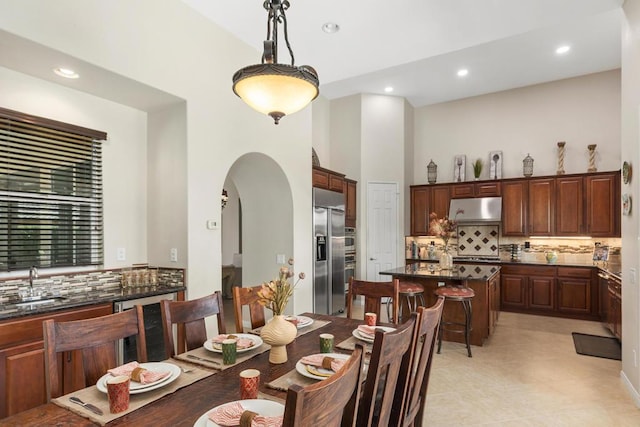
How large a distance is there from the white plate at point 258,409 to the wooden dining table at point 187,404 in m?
0.06

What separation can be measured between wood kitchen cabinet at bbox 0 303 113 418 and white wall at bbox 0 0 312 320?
1.21 m

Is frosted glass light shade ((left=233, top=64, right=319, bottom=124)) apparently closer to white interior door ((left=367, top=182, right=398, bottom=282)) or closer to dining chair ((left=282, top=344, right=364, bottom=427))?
dining chair ((left=282, top=344, right=364, bottom=427))

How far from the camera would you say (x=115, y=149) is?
135 inches

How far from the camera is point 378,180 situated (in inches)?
273

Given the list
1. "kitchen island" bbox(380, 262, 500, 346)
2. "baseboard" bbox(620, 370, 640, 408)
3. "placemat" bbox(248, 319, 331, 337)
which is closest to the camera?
"placemat" bbox(248, 319, 331, 337)

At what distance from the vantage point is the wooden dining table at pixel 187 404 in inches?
47.9

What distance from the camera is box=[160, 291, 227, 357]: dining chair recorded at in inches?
78.7

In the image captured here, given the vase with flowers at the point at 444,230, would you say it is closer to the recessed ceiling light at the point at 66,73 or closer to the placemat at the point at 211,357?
the placemat at the point at 211,357

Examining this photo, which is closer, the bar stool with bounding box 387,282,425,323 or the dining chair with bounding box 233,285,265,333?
the dining chair with bounding box 233,285,265,333

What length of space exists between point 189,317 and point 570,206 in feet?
20.3

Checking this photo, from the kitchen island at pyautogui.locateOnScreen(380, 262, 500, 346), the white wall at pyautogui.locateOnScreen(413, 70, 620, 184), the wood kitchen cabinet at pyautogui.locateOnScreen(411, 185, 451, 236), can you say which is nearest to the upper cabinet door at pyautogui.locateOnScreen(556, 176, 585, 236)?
the white wall at pyautogui.locateOnScreen(413, 70, 620, 184)

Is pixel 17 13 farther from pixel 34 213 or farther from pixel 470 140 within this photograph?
pixel 470 140

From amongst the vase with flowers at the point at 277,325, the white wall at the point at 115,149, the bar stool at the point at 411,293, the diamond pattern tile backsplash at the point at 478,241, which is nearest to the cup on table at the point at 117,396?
the vase with flowers at the point at 277,325

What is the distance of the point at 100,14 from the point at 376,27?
2440mm
